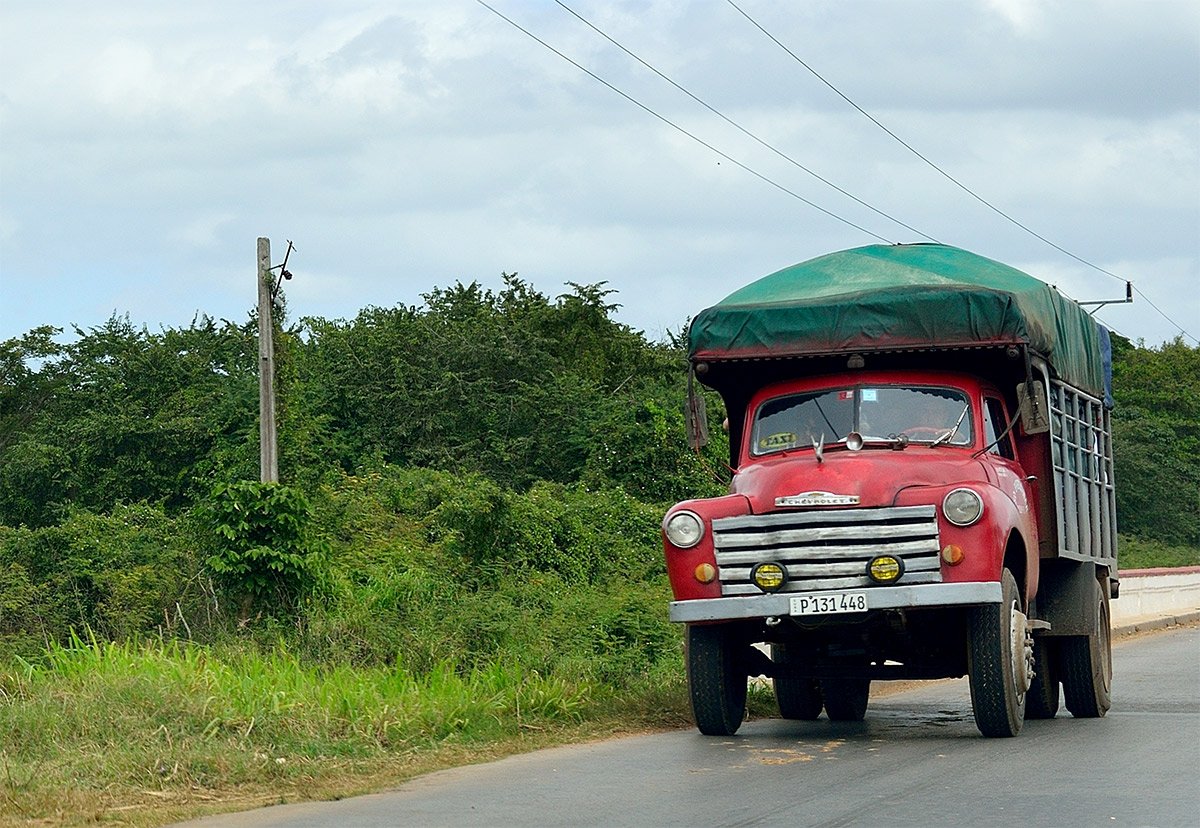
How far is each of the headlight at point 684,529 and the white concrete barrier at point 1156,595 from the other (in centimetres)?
1868

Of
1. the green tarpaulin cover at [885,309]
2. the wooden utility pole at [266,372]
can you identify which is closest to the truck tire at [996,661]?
the green tarpaulin cover at [885,309]

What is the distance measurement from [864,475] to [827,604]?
0.94 m

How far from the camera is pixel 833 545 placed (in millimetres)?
10523

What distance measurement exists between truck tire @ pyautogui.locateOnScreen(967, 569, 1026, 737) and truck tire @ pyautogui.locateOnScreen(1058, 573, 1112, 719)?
229 cm

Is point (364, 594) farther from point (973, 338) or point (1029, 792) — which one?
point (1029, 792)

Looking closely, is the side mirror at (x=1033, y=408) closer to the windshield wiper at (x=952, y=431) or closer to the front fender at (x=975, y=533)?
the windshield wiper at (x=952, y=431)

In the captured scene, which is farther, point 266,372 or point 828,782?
point 266,372

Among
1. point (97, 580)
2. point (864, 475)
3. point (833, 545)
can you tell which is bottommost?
point (97, 580)

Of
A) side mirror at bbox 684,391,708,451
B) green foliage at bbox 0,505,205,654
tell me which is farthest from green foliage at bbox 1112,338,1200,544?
side mirror at bbox 684,391,708,451

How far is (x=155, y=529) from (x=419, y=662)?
1283cm

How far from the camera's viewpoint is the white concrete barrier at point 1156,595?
29.3 metres

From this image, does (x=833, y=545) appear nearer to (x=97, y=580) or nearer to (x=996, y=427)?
(x=996, y=427)

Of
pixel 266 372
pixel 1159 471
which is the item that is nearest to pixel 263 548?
pixel 266 372

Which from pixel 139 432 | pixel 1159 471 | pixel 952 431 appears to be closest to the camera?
pixel 952 431
